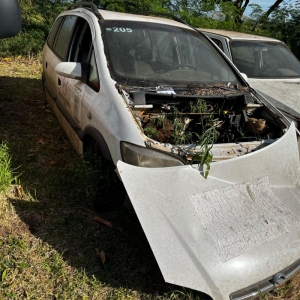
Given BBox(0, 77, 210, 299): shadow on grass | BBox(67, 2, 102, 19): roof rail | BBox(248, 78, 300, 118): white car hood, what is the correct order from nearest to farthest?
1. BBox(0, 77, 210, 299): shadow on grass
2. BBox(67, 2, 102, 19): roof rail
3. BBox(248, 78, 300, 118): white car hood

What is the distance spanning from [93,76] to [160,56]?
82cm

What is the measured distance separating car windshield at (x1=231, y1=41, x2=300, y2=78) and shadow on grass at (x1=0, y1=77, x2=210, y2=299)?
2.98 m

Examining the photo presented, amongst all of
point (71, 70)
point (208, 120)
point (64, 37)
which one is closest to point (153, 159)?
point (208, 120)

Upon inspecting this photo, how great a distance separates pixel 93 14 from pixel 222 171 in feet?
8.05

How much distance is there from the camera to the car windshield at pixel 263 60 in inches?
223

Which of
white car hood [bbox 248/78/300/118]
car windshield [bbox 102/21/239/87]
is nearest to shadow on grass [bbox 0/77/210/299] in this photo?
car windshield [bbox 102/21/239/87]

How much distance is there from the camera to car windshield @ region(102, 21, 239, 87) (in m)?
3.46

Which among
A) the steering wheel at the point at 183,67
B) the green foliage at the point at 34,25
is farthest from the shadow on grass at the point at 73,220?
the green foliage at the point at 34,25

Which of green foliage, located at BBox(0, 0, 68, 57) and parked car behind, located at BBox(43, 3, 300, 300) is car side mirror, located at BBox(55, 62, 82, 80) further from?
green foliage, located at BBox(0, 0, 68, 57)

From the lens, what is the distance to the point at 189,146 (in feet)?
9.48

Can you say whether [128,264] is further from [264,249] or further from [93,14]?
[93,14]

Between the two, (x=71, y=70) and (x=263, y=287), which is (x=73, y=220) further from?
(x=263, y=287)

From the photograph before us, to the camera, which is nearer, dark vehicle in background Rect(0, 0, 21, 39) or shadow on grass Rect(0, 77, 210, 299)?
dark vehicle in background Rect(0, 0, 21, 39)

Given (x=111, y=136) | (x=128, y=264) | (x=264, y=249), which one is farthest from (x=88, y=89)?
(x=264, y=249)
